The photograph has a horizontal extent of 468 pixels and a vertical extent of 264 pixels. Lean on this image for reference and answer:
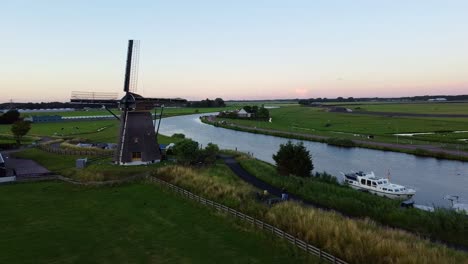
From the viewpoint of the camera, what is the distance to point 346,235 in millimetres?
17188

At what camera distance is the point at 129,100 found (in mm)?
38562

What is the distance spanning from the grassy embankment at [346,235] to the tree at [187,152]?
38.2ft

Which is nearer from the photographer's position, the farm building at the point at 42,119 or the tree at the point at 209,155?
the tree at the point at 209,155

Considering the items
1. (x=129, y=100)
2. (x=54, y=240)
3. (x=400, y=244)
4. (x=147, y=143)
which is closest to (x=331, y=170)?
(x=147, y=143)

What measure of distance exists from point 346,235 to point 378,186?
14.3 metres

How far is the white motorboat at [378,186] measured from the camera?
2888cm

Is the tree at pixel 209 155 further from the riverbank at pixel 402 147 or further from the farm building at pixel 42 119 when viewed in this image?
the farm building at pixel 42 119

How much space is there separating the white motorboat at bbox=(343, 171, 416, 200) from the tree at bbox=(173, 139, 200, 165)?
15.4 meters

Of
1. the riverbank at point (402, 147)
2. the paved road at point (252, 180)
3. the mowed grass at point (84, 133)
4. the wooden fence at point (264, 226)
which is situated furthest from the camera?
the mowed grass at point (84, 133)

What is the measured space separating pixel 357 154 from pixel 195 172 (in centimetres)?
2962

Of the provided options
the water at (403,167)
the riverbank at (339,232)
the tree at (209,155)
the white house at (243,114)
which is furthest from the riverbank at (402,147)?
the white house at (243,114)

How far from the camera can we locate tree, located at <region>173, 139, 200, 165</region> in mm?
37344

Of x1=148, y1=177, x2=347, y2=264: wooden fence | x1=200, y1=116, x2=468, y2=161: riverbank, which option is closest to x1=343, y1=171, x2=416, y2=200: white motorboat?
x1=148, y1=177, x2=347, y2=264: wooden fence

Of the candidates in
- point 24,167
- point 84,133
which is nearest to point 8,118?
point 84,133
